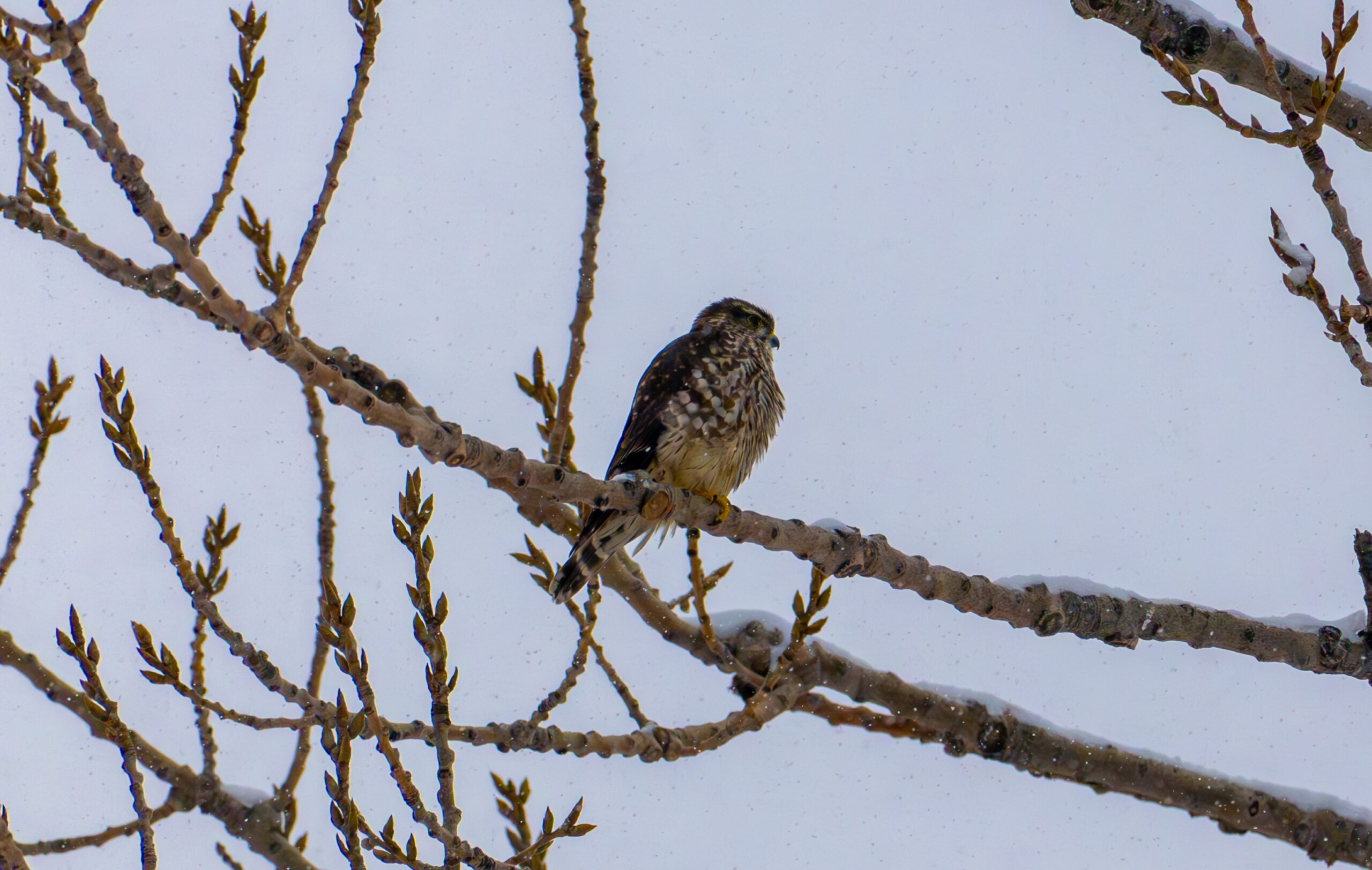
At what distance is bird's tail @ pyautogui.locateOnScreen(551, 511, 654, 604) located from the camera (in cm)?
390

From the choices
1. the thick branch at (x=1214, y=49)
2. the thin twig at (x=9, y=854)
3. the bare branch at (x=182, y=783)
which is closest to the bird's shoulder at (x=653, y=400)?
the bare branch at (x=182, y=783)

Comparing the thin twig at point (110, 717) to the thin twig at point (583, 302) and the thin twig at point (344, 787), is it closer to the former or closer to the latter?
the thin twig at point (344, 787)

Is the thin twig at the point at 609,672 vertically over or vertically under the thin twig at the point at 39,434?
under

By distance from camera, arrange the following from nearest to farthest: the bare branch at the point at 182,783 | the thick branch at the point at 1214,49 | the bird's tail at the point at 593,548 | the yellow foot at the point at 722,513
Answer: the bare branch at the point at 182,783 < the thick branch at the point at 1214,49 < the yellow foot at the point at 722,513 < the bird's tail at the point at 593,548

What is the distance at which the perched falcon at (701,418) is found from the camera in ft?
15.4

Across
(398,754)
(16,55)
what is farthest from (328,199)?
(398,754)

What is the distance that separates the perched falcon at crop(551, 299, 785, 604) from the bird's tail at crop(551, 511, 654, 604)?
0.14 metres

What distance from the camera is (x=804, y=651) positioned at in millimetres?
3773

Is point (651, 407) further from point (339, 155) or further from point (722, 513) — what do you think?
point (339, 155)

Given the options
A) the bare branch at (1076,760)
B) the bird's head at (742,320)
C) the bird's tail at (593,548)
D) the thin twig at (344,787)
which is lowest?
the bare branch at (1076,760)

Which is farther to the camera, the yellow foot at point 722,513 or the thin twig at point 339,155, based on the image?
the yellow foot at point 722,513

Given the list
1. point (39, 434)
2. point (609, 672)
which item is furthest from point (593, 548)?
point (39, 434)

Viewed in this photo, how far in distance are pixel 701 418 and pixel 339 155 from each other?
2767 mm

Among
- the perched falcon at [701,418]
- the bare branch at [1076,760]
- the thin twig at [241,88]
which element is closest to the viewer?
the thin twig at [241,88]
